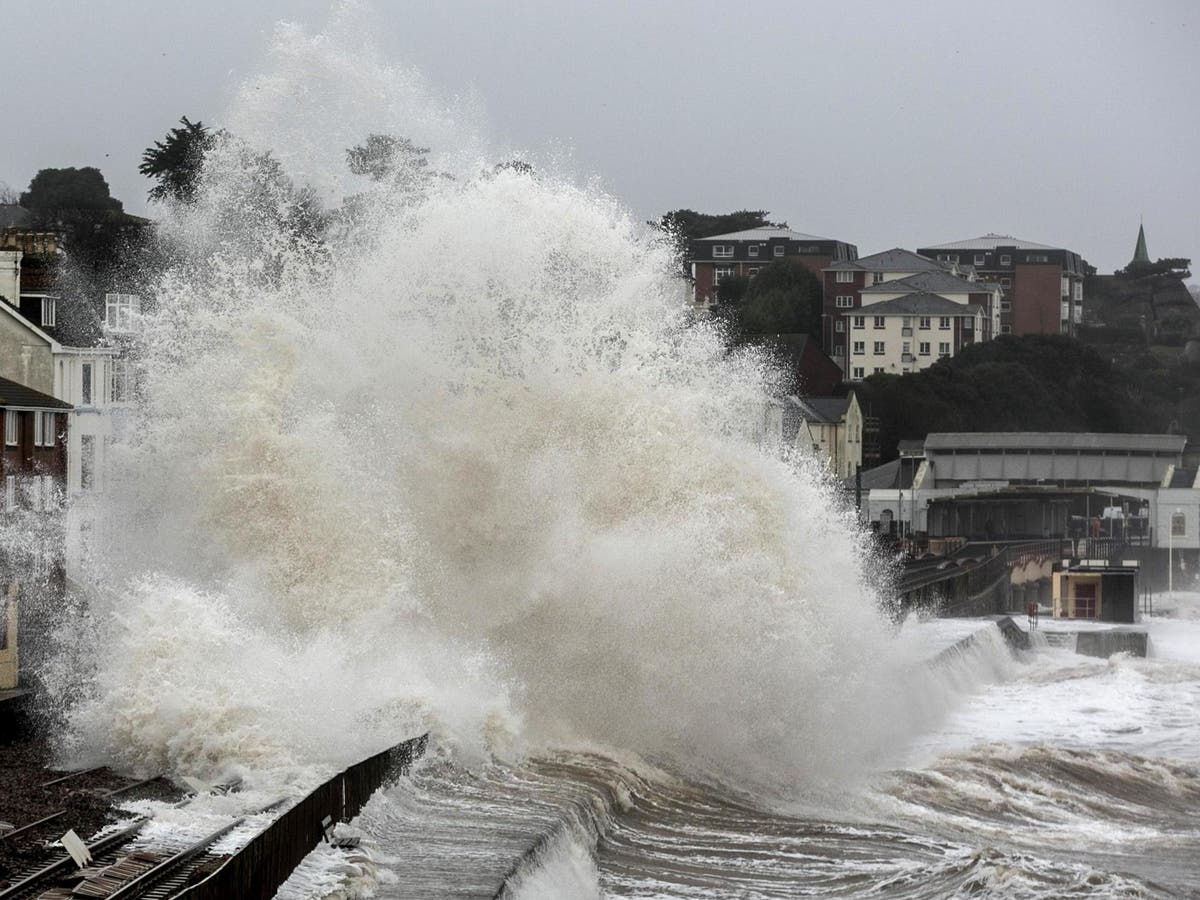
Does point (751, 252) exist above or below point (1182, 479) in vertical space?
above

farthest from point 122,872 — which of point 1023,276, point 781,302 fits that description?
point 1023,276

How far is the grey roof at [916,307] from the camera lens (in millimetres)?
126312

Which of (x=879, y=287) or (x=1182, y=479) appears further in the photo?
(x=879, y=287)

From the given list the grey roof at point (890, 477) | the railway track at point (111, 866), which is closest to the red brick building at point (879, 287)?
the grey roof at point (890, 477)

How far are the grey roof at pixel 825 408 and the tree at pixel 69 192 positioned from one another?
3496 centimetres

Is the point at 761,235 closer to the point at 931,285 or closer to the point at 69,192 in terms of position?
the point at 931,285

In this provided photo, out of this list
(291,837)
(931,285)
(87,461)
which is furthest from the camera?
(931,285)

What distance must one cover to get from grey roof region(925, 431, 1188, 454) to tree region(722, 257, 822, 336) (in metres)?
19.6

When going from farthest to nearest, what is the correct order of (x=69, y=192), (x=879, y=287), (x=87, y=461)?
(x=879, y=287) < (x=69, y=192) < (x=87, y=461)

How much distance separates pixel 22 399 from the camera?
29859mm

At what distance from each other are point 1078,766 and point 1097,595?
34299 mm

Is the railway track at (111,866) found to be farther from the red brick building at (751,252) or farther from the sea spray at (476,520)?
the red brick building at (751,252)

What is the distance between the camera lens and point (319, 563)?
87.6 feet

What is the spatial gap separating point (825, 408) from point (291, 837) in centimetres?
8396
